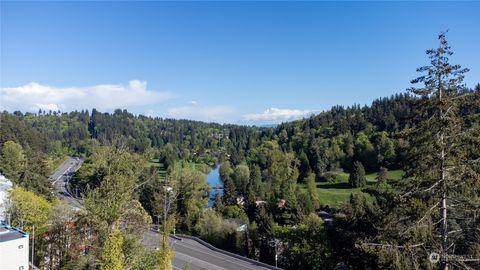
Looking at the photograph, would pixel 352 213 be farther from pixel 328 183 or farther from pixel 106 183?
pixel 328 183

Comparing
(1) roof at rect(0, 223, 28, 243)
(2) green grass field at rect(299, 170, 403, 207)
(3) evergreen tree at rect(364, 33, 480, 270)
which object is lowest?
(2) green grass field at rect(299, 170, 403, 207)

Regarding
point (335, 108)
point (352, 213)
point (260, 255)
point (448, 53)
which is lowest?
point (260, 255)

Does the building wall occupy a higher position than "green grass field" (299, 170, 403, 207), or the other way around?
the building wall

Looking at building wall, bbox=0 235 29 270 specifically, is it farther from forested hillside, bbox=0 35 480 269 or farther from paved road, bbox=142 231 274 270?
paved road, bbox=142 231 274 270

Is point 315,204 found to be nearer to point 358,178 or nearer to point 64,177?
point 358,178

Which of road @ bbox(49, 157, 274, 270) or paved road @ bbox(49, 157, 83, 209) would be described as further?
paved road @ bbox(49, 157, 83, 209)

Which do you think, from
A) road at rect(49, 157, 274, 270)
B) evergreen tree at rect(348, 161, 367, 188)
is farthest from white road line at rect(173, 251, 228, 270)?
evergreen tree at rect(348, 161, 367, 188)

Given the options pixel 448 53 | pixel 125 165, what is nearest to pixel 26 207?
pixel 125 165
